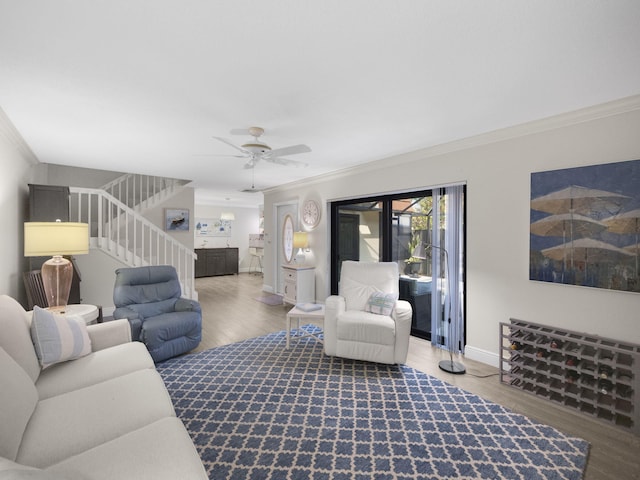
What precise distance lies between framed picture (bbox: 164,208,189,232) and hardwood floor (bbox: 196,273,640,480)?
1.89m

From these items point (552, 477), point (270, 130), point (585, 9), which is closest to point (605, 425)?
point (552, 477)

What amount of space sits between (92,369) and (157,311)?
1596 mm

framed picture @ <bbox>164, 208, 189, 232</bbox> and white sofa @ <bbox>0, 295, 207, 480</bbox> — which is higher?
framed picture @ <bbox>164, 208, 189, 232</bbox>

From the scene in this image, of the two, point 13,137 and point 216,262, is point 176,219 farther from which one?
point 13,137

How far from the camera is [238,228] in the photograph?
34.1 ft

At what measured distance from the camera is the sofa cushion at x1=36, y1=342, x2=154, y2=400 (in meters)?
1.78

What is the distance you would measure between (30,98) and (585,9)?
3698 mm

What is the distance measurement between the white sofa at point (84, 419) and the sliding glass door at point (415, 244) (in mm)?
2646

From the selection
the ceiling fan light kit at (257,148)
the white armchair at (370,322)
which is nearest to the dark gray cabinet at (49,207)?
the ceiling fan light kit at (257,148)

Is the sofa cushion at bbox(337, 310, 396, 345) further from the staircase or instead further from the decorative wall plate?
the staircase

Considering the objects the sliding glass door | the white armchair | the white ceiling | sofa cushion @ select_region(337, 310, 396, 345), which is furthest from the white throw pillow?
the white ceiling

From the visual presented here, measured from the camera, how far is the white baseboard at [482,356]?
3162 millimetres

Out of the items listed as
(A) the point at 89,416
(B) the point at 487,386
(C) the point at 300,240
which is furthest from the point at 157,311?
(B) the point at 487,386

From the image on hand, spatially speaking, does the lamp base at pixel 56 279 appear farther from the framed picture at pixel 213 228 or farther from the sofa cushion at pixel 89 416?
the framed picture at pixel 213 228
